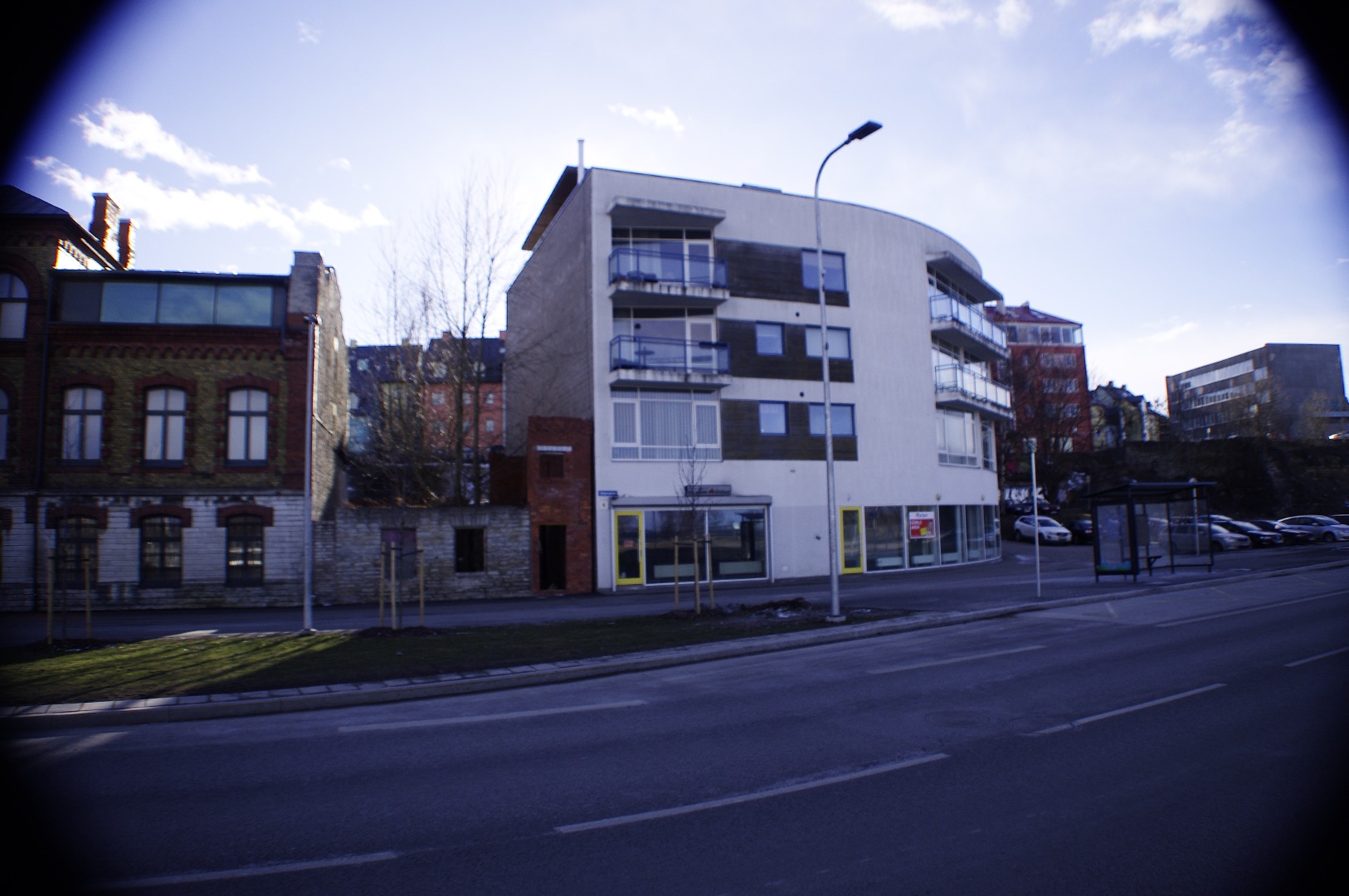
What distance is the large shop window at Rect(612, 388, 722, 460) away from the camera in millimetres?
28247

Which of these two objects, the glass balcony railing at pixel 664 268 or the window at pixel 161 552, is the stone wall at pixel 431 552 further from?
the glass balcony railing at pixel 664 268

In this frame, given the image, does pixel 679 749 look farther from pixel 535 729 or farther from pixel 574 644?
pixel 574 644

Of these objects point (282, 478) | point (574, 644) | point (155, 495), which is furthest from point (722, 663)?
point (155, 495)

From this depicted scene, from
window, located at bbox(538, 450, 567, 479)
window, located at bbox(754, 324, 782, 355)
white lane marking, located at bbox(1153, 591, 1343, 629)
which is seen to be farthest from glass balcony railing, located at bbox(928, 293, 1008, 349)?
white lane marking, located at bbox(1153, 591, 1343, 629)

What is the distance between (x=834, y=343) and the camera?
3209 cm

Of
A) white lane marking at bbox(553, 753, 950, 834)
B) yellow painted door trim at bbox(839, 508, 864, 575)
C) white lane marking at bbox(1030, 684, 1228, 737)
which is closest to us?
white lane marking at bbox(553, 753, 950, 834)

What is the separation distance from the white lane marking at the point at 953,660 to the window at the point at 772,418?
60.9ft

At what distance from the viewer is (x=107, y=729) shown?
27.6 feet

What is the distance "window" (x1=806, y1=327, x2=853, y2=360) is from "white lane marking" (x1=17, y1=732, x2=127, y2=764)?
26.6 m

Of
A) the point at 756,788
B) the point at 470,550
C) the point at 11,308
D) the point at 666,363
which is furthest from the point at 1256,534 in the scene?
the point at 11,308

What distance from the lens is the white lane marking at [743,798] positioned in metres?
5.13

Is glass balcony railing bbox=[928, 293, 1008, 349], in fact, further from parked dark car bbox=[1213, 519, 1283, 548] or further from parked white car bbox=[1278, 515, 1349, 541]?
parked white car bbox=[1278, 515, 1349, 541]

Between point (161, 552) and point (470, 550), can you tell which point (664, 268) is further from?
point (161, 552)

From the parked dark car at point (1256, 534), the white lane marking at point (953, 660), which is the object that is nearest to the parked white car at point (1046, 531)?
the parked dark car at point (1256, 534)
